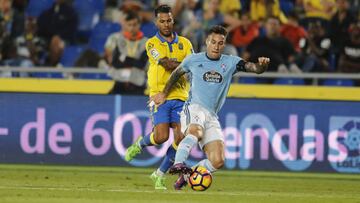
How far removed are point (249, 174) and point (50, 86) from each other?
12.8ft

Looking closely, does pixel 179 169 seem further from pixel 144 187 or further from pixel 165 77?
pixel 165 77

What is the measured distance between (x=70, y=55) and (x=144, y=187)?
7408 millimetres

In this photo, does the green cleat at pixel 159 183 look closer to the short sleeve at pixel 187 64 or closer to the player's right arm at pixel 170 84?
the player's right arm at pixel 170 84

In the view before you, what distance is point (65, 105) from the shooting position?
16.8 metres

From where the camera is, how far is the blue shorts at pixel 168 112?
520 inches

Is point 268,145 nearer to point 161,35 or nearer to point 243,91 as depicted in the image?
point 243,91

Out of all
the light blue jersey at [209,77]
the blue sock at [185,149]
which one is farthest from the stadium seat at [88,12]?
the blue sock at [185,149]

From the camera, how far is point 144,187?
1301 cm

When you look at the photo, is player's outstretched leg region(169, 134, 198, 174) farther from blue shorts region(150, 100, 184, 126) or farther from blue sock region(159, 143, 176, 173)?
blue shorts region(150, 100, 184, 126)

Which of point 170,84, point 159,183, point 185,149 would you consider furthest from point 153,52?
point 185,149

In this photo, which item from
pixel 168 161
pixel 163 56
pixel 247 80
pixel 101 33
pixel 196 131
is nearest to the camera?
pixel 196 131

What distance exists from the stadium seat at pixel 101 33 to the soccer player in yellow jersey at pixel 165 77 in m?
7.03

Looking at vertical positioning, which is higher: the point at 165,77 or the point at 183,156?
the point at 165,77

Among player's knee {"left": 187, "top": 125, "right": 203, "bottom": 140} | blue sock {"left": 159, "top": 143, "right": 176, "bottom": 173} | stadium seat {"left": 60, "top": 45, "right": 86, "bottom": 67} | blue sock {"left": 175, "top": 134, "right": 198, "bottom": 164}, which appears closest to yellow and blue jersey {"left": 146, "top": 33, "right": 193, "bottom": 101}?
blue sock {"left": 159, "top": 143, "right": 176, "bottom": 173}
